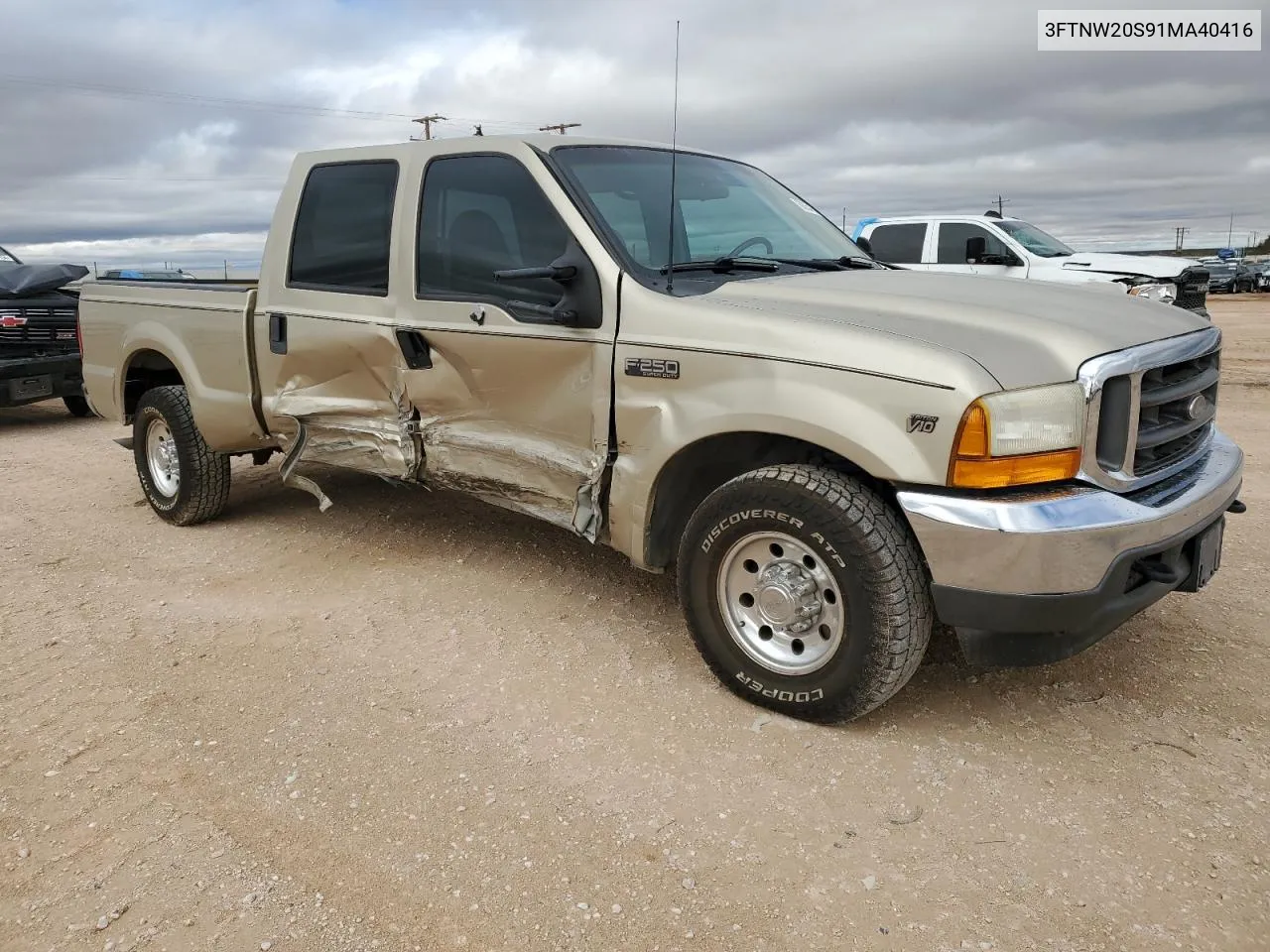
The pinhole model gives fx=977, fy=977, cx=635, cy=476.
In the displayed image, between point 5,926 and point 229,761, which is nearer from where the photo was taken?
point 5,926

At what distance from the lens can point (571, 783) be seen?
2943 millimetres

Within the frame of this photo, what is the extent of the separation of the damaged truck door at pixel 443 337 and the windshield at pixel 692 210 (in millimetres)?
235

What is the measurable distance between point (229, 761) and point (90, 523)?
3468mm

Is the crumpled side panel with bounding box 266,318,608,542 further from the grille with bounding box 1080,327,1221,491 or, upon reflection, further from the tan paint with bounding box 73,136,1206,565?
the grille with bounding box 1080,327,1221,491

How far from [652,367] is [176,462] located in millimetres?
3643

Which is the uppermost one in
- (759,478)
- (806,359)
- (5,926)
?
(806,359)

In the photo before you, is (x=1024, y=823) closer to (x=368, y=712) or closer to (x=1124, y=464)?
(x=1124, y=464)

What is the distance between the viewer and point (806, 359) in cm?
300

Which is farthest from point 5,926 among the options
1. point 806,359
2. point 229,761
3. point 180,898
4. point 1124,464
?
point 1124,464

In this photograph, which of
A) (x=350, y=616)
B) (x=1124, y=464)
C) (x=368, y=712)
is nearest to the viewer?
(x=1124, y=464)

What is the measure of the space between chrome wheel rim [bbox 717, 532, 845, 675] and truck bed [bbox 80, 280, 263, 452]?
2941mm

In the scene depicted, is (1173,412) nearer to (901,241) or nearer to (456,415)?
(456,415)

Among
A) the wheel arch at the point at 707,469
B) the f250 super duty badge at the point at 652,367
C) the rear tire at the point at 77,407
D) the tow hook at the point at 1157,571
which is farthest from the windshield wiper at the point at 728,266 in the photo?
the rear tire at the point at 77,407

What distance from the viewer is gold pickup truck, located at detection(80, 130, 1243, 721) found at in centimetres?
275
